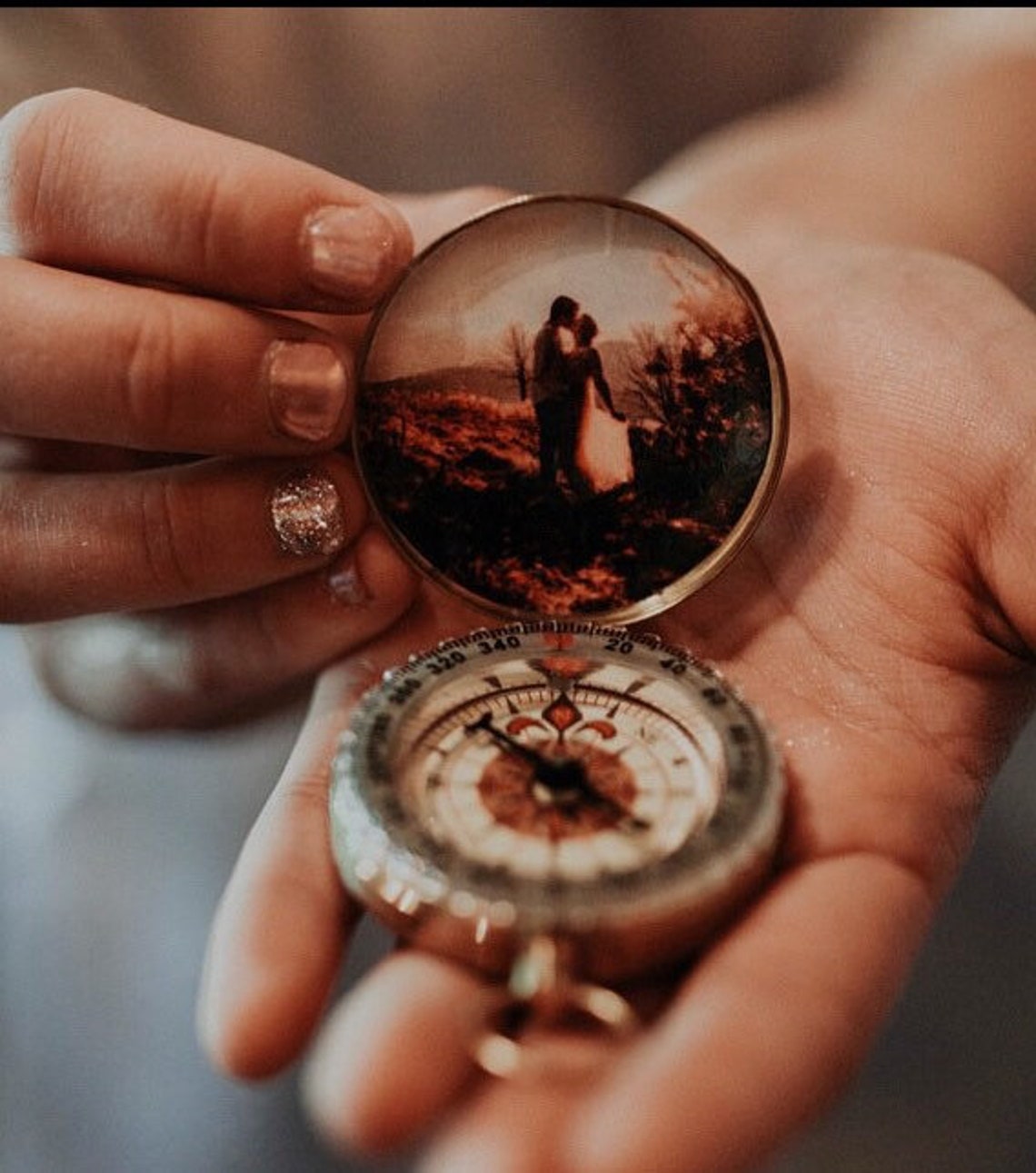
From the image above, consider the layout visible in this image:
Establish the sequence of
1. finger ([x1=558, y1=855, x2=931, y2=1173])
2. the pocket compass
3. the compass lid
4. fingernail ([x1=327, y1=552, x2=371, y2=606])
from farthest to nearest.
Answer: fingernail ([x1=327, y1=552, x2=371, y2=606]) → the compass lid → the pocket compass → finger ([x1=558, y1=855, x2=931, y2=1173])

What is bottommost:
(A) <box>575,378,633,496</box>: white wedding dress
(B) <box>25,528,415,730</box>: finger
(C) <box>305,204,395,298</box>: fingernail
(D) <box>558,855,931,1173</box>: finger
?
(B) <box>25,528,415,730</box>: finger

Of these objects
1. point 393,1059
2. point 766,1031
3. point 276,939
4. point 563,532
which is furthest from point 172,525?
point 766,1031

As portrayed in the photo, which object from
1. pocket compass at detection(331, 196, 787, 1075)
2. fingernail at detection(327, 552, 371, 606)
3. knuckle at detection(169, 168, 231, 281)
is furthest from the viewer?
fingernail at detection(327, 552, 371, 606)

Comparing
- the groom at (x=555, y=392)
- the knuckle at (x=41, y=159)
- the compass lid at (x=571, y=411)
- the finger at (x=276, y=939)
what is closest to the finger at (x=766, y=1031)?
the finger at (x=276, y=939)

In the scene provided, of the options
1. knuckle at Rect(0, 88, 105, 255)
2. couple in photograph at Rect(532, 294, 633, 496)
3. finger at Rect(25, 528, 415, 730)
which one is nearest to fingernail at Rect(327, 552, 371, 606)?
finger at Rect(25, 528, 415, 730)

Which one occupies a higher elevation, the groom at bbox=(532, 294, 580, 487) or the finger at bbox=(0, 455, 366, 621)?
the groom at bbox=(532, 294, 580, 487)

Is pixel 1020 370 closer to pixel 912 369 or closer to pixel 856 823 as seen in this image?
pixel 912 369

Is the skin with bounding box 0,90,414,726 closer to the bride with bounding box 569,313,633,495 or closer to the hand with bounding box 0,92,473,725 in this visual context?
the hand with bounding box 0,92,473,725

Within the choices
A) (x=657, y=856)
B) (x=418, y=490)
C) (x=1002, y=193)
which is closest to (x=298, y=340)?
(x=418, y=490)

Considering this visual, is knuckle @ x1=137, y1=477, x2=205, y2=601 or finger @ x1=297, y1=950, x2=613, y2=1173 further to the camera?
knuckle @ x1=137, y1=477, x2=205, y2=601
